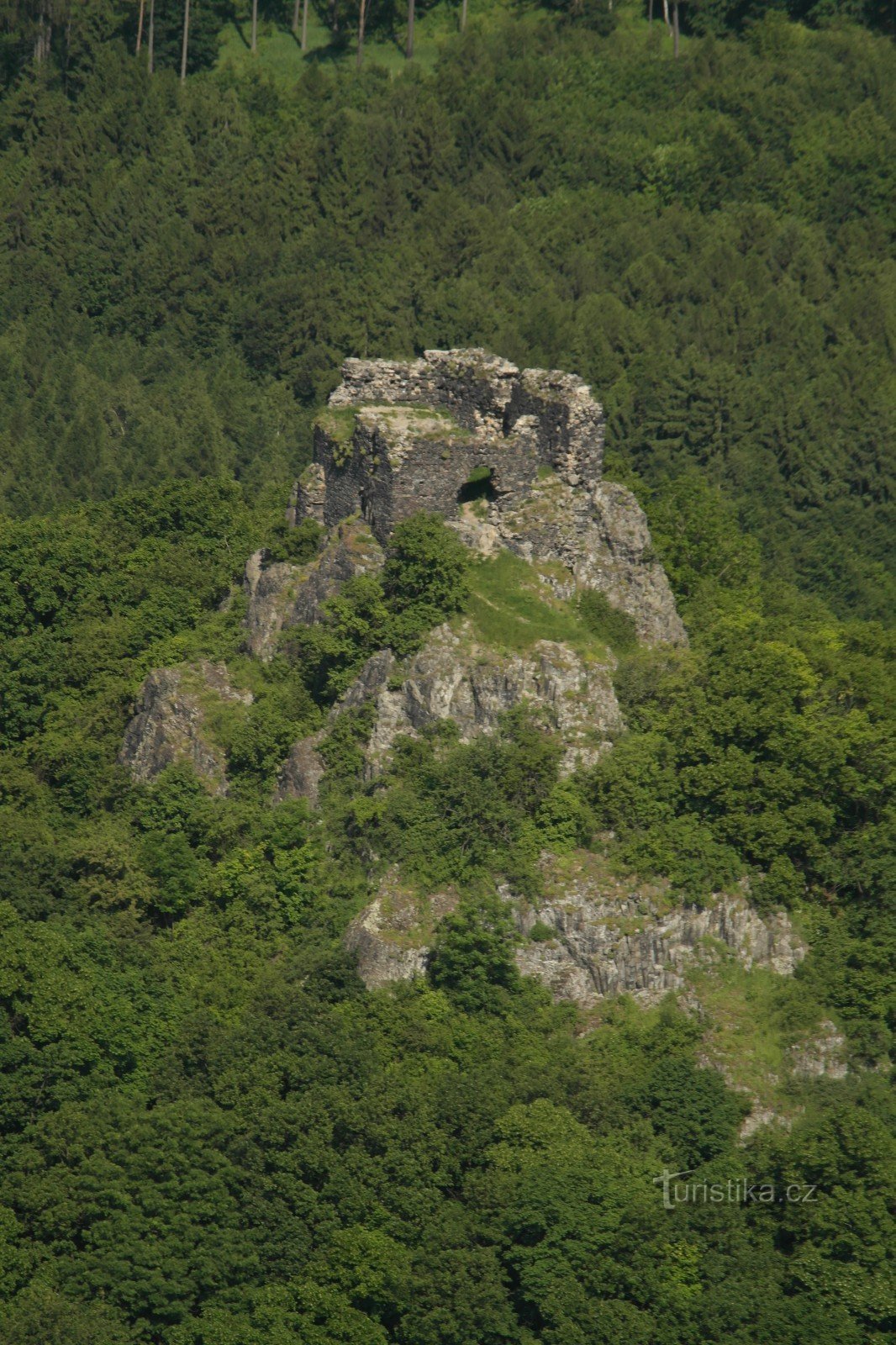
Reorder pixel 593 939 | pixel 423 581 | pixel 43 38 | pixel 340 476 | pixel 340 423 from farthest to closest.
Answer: pixel 43 38
pixel 340 423
pixel 340 476
pixel 423 581
pixel 593 939

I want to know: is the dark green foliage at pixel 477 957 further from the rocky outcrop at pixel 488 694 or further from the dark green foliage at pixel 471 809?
the rocky outcrop at pixel 488 694

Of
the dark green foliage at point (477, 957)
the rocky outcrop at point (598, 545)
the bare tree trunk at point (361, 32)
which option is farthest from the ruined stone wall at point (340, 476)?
the bare tree trunk at point (361, 32)

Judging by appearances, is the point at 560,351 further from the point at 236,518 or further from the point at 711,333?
the point at 236,518

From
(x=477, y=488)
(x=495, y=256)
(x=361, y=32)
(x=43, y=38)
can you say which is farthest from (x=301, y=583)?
(x=43, y=38)

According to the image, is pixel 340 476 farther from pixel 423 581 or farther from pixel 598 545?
pixel 598 545

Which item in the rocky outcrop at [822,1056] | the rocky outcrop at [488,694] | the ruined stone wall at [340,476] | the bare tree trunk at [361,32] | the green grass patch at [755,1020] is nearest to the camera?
the green grass patch at [755,1020]

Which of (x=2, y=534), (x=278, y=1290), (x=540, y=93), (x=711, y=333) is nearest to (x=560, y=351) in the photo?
(x=711, y=333)
